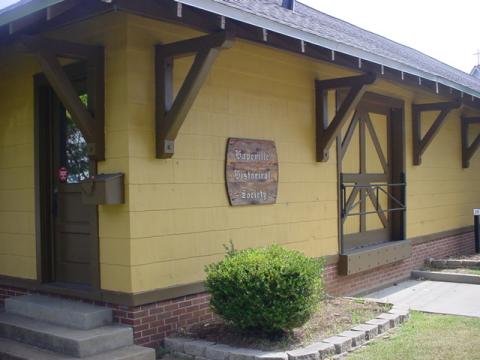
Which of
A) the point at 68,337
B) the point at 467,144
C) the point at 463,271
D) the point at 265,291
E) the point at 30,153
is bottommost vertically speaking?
the point at 463,271

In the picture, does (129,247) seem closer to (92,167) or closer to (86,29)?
(92,167)

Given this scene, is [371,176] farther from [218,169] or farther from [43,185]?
[43,185]

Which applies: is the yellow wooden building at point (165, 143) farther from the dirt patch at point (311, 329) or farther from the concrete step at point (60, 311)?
the dirt patch at point (311, 329)

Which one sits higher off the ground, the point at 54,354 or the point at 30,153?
the point at 30,153

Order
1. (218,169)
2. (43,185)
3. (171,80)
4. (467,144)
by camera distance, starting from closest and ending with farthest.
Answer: (171,80), (218,169), (43,185), (467,144)

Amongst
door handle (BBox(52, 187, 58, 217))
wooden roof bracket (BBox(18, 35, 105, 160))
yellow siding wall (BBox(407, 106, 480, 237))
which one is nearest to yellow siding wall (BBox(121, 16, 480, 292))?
wooden roof bracket (BBox(18, 35, 105, 160))

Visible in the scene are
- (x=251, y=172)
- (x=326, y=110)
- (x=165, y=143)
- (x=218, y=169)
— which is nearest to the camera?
(x=165, y=143)

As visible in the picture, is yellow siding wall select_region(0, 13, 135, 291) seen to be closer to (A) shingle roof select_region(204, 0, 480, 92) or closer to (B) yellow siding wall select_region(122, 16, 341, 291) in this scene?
(B) yellow siding wall select_region(122, 16, 341, 291)

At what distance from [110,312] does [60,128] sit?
2.16 metres

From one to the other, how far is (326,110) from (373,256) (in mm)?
2348

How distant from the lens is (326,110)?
801cm

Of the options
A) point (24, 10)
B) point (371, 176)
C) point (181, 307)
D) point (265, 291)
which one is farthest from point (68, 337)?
point (371, 176)

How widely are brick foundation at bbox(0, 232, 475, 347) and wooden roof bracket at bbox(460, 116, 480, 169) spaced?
12.0ft

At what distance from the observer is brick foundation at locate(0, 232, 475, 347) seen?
5492mm
